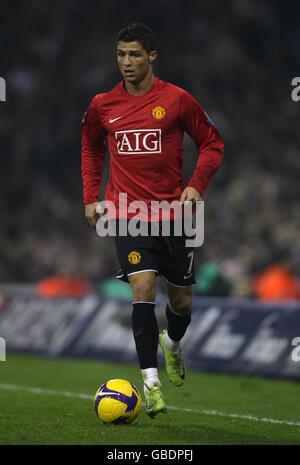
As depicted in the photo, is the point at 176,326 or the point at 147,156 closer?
the point at 147,156

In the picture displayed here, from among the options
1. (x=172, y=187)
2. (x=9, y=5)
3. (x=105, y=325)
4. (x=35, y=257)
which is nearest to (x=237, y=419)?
(x=172, y=187)

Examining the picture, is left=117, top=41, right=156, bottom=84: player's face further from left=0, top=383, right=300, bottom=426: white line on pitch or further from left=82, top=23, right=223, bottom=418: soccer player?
left=0, top=383, right=300, bottom=426: white line on pitch

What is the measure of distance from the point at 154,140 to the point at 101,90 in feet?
47.6

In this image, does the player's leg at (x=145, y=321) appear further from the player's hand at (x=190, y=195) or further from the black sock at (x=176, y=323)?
the black sock at (x=176, y=323)

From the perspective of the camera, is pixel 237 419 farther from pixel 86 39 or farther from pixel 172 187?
pixel 86 39

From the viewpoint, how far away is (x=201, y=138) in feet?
25.2

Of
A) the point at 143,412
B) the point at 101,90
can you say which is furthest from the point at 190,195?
the point at 101,90

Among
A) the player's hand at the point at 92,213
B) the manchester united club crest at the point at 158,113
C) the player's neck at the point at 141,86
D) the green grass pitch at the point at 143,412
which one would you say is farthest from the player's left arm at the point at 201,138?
the green grass pitch at the point at 143,412

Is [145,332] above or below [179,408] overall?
above

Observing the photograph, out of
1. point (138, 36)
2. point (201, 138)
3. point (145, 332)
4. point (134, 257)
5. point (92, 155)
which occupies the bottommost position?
point (145, 332)

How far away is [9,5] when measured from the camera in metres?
22.9

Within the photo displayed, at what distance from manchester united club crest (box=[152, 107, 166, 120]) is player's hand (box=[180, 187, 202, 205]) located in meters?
0.55

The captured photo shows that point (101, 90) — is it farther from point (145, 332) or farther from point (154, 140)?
point (145, 332)

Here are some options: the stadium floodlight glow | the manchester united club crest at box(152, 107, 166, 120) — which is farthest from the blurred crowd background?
the manchester united club crest at box(152, 107, 166, 120)
